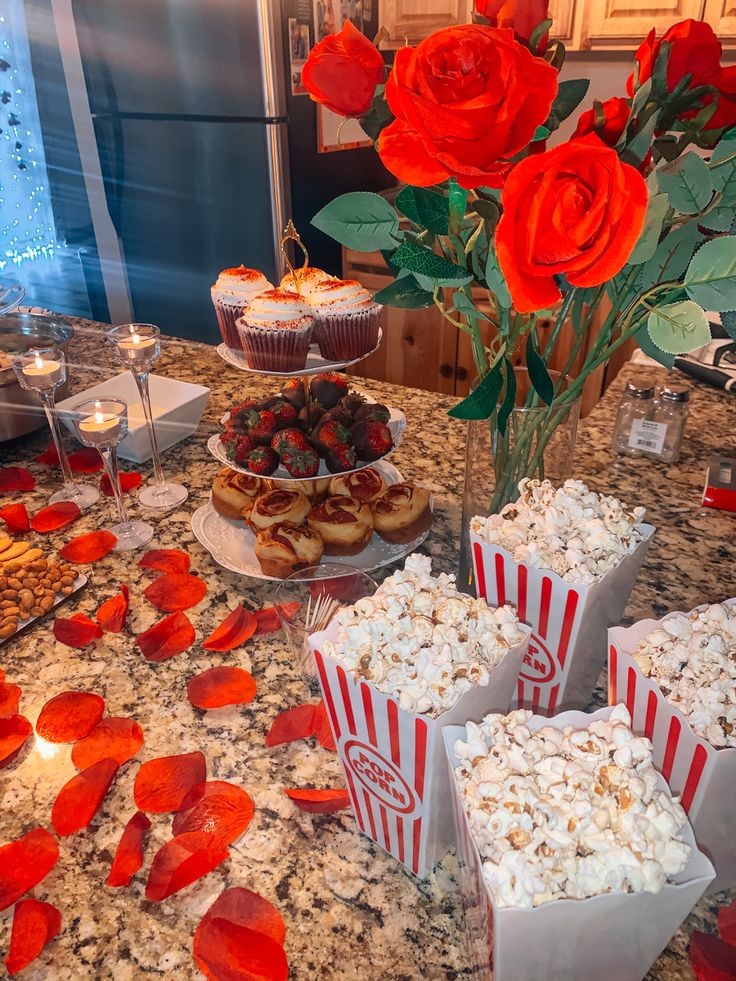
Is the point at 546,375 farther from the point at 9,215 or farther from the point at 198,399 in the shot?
the point at 9,215

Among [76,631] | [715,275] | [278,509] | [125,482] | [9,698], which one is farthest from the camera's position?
[125,482]

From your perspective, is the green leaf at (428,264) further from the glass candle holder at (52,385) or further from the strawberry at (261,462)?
the glass candle holder at (52,385)

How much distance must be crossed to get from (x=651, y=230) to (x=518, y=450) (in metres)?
0.31

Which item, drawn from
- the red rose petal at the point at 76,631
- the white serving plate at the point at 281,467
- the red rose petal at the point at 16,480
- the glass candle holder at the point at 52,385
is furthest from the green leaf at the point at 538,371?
the red rose petal at the point at 16,480

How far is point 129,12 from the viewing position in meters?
2.72

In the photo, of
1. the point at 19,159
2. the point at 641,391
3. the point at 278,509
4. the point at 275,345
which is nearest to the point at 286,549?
the point at 278,509

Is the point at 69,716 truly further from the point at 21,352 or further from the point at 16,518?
the point at 21,352

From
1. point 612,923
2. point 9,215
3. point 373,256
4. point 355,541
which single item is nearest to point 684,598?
point 355,541

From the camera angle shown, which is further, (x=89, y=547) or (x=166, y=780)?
(x=89, y=547)

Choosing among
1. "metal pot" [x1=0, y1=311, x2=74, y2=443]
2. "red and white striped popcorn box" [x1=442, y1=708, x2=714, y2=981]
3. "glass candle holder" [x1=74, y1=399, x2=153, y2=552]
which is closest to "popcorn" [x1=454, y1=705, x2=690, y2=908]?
"red and white striped popcorn box" [x1=442, y1=708, x2=714, y2=981]

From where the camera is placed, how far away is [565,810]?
51 centimetres

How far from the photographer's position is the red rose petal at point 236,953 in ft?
2.04

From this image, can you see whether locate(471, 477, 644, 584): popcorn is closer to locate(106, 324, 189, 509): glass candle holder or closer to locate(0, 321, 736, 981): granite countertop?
locate(0, 321, 736, 981): granite countertop

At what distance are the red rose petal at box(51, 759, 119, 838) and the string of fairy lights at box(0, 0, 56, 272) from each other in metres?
3.20
